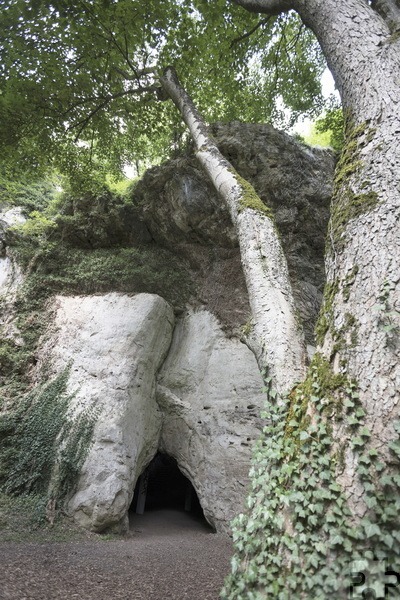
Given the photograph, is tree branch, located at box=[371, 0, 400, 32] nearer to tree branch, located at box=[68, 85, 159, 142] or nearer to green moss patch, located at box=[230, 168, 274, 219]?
green moss patch, located at box=[230, 168, 274, 219]

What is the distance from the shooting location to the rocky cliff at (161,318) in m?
6.86

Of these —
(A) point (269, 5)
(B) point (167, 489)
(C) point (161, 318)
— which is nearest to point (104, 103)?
(A) point (269, 5)

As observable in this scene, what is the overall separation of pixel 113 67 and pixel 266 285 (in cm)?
644

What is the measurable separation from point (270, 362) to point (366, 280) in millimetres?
880

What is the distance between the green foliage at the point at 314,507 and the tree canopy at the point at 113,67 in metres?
7.13

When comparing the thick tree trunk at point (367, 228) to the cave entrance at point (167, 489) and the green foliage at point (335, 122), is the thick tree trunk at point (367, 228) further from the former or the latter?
the cave entrance at point (167, 489)

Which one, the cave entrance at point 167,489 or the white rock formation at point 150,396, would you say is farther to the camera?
the cave entrance at point 167,489

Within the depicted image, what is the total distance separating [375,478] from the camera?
166cm

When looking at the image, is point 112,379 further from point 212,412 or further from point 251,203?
point 251,203

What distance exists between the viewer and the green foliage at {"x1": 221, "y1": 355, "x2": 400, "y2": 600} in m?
1.56

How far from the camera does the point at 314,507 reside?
5.66 ft

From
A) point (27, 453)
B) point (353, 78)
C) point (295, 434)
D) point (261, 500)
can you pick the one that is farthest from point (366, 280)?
point (27, 453)

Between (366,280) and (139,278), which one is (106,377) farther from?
(366,280)

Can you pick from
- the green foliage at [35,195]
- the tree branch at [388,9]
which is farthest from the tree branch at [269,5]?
the green foliage at [35,195]
